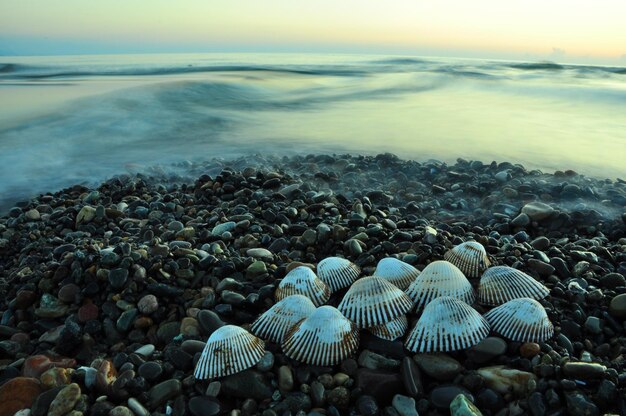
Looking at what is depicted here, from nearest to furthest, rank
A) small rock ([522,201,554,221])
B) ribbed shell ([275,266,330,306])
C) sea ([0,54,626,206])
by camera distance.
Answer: ribbed shell ([275,266,330,306]), small rock ([522,201,554,221]), sea ([0,54,626,206])

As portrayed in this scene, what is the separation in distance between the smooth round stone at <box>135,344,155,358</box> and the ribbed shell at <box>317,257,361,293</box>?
4.02ft

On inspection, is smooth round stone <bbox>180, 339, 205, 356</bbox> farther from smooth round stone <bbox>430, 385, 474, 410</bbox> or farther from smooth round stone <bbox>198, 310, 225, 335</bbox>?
smooth round stone <bbox>430, 385, 474, 410</bbox>

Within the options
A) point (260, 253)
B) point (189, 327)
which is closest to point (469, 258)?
point (260, 253)

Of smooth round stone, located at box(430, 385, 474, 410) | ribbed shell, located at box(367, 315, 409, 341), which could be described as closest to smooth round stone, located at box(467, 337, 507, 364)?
smooth round stone, located at box(430, 385, 474, 410)

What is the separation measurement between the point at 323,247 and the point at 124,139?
344 inches

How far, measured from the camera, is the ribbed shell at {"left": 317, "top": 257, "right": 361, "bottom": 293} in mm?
3491

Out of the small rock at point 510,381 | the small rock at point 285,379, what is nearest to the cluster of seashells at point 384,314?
the small rock at point 285,379

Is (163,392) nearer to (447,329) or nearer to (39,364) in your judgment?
(39,364)

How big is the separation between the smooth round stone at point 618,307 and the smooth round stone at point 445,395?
4.21 feet

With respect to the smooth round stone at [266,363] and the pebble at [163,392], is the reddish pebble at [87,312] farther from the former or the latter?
the smooth round stone at [266,363]

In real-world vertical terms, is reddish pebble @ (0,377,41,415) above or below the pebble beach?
below

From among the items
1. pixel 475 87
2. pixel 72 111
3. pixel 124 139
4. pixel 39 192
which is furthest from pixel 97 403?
pixel 475 87

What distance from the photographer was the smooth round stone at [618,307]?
305 centimetres

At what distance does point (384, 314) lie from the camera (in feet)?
9.80
